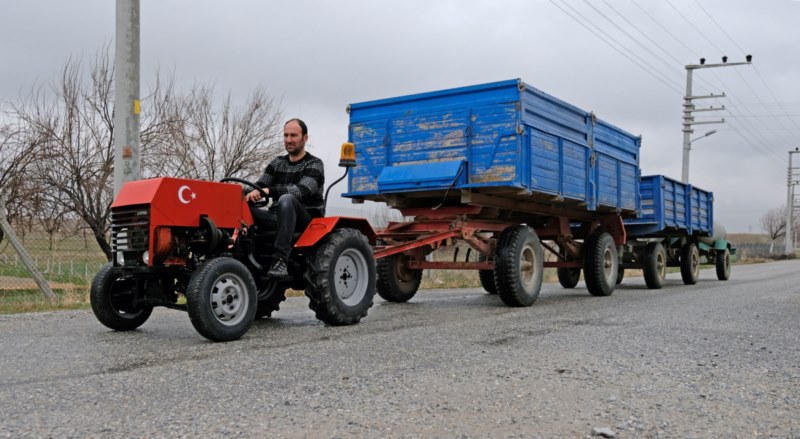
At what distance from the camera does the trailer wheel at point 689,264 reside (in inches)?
631

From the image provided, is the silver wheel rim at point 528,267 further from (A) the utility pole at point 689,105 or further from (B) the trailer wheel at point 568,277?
(A) the utility pole at point 689,105

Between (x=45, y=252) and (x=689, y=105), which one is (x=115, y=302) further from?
(x=689, y=105)

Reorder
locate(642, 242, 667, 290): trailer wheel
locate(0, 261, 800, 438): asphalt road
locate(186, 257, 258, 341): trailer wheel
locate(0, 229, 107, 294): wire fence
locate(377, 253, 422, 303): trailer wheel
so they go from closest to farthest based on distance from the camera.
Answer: locate(0, 261, 800, 438): asphalt road → locate(186, 257, 258, 341): trailer wheel → locate(377, 253, 422, 303): trailer wheel → locate(0, 229, 107, 294): wire fence → locate(642, 242, 667, 290): trailer wheel

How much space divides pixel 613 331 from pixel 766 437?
3.25 m

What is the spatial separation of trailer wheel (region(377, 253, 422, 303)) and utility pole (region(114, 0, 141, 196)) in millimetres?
3506

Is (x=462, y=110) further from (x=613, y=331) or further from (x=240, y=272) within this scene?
(x=240, y=272)

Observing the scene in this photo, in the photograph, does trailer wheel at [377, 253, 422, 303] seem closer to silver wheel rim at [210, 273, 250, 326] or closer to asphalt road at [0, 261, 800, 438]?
asphalt road at [0, 261, 800, 438]

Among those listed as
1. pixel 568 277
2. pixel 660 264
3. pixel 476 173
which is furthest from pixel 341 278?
pixel 660 264

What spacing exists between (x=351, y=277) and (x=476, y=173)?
8.43 ft

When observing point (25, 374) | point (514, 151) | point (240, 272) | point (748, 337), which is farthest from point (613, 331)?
point (25, 374)

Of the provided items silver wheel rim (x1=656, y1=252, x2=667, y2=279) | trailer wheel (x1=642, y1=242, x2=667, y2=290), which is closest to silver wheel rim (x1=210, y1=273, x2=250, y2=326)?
trailer wheel (x1=642, y1=242, x2=667, y2=290)

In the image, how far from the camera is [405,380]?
4.04 m

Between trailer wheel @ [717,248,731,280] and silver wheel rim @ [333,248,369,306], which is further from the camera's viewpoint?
trailer wheel @ [717,248,731,280]

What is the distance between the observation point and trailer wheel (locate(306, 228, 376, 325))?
20.6ft
